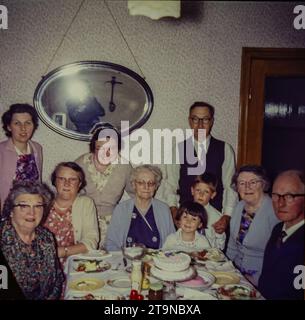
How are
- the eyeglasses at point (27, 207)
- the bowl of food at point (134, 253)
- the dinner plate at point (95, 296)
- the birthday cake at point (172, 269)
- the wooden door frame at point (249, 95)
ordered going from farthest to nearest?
the wooden door frame at point (249, 95), the eyeglasses at point (27, 207), the bowl of food at point (134, 253), the birthday cake at point (172, 269), the dinner plate at point (95, 296)

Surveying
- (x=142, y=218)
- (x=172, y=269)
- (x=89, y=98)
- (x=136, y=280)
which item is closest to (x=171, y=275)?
(x=172, y=269)

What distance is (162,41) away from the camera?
5.65ft

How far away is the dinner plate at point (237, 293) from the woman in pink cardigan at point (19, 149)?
0.99 m

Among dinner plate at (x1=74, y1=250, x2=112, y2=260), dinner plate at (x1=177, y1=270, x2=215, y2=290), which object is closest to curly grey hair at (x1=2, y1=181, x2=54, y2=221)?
dinner plate at (x1=74, y1=250, x2=112, y2=260)

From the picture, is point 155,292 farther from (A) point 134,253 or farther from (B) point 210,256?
(B) point 210,256

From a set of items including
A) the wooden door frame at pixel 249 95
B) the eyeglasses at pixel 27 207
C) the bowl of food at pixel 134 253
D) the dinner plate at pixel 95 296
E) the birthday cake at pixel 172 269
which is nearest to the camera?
the dinner plate at pixel 95 296

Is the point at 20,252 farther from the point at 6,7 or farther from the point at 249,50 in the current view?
the point at 249,50

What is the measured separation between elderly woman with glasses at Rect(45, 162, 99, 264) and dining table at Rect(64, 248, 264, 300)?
0.15m

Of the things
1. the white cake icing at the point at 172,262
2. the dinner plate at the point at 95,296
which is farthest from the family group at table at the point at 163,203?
the dinner plate at the point at 95,296

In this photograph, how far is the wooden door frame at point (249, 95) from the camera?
1.73 meters

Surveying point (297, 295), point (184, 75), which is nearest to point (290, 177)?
point (297, 295)

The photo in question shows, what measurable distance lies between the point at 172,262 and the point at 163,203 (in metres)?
0.44

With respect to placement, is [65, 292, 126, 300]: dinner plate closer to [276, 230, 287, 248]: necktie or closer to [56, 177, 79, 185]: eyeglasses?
[56, 177, 79, 185]: eyeglasses

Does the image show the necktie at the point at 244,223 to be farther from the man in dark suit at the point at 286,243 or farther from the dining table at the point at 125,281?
the dining table at the point at 125,281
